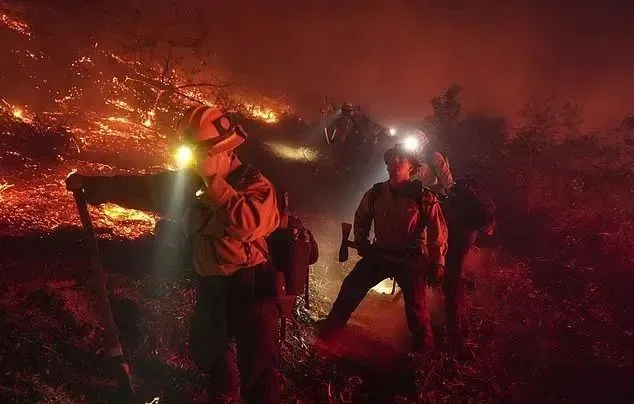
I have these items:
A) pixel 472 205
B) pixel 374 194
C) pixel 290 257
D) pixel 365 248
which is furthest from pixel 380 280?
pixel 290 257

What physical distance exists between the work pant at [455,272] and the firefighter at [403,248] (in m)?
0.60

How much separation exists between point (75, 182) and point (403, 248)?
3.32 m

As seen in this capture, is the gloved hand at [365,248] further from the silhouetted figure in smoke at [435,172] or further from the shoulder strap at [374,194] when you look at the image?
the silhouetted figure in smoke at [435,172]

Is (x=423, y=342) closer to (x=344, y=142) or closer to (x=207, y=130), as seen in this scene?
(x=207, y=130)

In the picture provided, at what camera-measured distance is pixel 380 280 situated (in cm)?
493

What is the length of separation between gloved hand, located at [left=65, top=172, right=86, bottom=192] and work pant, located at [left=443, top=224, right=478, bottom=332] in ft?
13.8

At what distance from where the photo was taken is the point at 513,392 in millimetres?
4828

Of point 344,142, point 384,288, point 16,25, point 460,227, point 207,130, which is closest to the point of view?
point 207,130

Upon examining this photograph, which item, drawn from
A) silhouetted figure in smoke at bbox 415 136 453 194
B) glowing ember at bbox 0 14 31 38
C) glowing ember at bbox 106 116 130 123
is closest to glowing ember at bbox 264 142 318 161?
glowing ember at bbox 106 116 130 123

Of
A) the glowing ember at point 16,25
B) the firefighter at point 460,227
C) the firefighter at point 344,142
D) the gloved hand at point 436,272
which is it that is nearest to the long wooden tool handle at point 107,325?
the gloved hand at point 436,272

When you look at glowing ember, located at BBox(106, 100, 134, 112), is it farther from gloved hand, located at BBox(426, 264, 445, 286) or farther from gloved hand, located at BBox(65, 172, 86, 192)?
gloved hand, located at BBox(426, 264, 445, 286)

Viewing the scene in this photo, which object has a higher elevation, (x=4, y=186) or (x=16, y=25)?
(x=16, y=25)

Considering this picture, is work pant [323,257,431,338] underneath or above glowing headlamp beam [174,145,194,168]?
underneath

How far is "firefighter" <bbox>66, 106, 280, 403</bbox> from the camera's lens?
289cm
